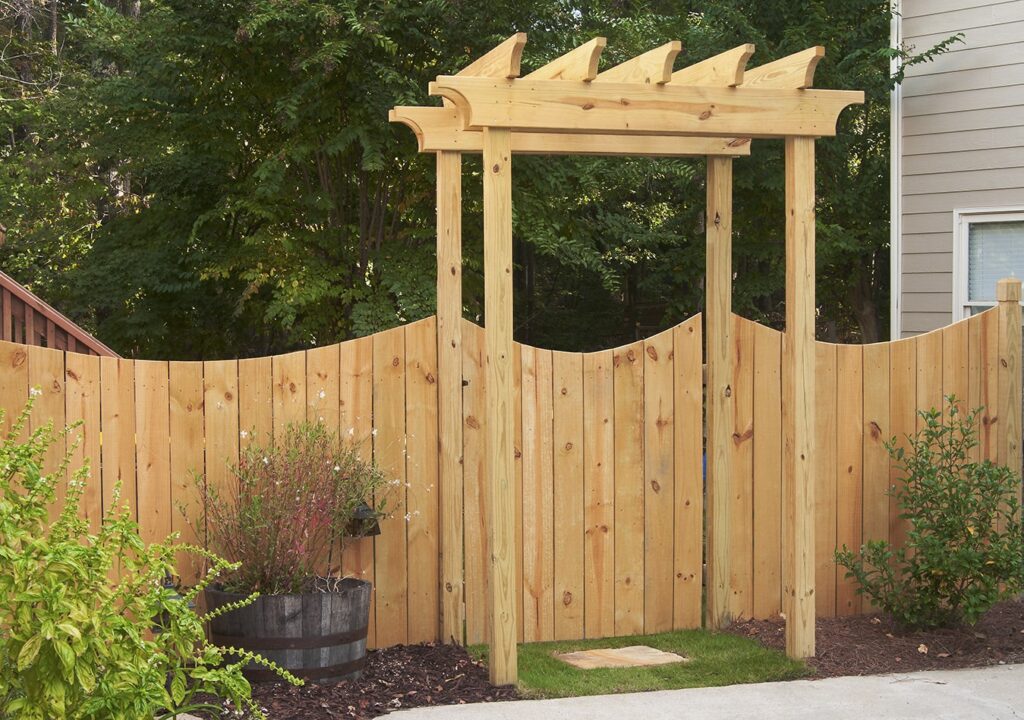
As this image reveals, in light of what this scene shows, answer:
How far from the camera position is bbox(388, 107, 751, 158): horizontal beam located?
558 cm

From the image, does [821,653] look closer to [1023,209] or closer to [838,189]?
[1023,209]

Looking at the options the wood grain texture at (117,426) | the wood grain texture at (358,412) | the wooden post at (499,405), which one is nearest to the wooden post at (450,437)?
the wood grain texture at (358,412)

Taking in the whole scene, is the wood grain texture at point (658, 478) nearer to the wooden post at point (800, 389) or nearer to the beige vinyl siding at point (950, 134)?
the wooden post at point (800, 389)

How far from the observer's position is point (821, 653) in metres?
5.53

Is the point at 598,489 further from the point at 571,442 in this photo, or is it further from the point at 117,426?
the point at 117,426

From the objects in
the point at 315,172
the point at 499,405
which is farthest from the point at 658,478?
the point at 315,172

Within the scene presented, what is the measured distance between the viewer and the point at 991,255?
8.59 meters

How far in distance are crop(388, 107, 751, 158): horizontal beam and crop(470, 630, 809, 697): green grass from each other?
242cm

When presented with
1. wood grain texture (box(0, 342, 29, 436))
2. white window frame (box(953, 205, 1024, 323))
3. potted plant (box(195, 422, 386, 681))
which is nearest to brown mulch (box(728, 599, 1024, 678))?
potted plant (box(195, 422, 386, 681))

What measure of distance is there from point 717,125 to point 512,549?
6.86ft

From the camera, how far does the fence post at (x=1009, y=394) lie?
Result: 21.1ft

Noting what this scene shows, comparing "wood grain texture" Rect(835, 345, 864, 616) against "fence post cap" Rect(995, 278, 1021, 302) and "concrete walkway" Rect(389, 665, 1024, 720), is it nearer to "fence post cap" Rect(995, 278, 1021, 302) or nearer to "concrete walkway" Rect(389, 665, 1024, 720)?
"fence post cap" Rect(995, 278, 1021, 302)

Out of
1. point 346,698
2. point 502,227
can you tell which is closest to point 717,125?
point 502,227

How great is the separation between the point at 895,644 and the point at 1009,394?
5.51 ft
